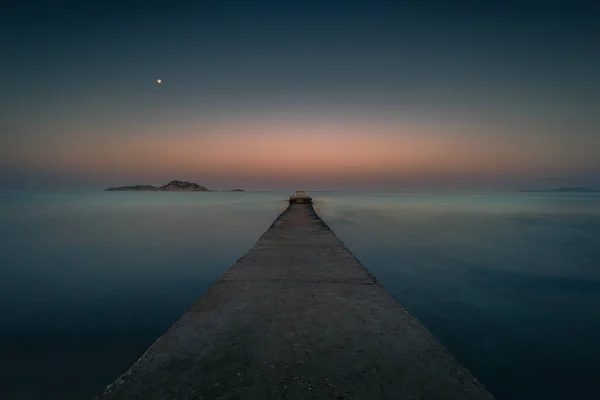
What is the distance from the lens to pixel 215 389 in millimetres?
2346

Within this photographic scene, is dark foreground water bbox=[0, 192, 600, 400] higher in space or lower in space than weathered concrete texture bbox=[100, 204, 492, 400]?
lower

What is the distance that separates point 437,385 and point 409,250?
42.8ft

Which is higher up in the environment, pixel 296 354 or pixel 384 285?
pixel 296 354

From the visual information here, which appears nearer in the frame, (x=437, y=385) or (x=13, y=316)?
(x=437, y=385)

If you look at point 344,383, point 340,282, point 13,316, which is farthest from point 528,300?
point 13,316

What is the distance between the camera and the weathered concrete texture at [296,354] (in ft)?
7.73

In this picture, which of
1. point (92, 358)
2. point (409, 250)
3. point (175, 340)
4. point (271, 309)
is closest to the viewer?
point (175, 340)

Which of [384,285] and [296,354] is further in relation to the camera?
[384,285]

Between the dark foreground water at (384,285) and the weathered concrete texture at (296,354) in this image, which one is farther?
the dark foreground water at (384,285)

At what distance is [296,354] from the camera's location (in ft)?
9.36

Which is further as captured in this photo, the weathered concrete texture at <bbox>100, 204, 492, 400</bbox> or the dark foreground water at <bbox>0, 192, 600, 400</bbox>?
the dark foreground water at <bbox>0, 192, 600, 400</bbox>

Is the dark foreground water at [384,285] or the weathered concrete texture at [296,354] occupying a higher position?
the weathered concrete texture at [296,354]

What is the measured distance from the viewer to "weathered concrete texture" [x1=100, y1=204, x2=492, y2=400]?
92.8 inches

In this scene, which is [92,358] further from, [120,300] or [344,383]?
[344,383]
